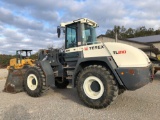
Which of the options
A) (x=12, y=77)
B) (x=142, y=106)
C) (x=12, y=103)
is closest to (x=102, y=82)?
(x=142, y=106)

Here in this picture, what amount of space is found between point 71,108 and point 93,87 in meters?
0.97

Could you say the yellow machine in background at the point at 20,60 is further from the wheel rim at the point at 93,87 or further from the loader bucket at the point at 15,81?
the wheel rim at the point at 93,87

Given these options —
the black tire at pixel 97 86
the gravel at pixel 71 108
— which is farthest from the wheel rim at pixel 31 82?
the black tire at pixel 97 86

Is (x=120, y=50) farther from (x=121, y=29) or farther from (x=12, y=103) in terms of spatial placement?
(x=121, y=29)

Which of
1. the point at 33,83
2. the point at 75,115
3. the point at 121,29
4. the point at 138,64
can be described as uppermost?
the point at 121,29

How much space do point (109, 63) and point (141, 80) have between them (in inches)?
41.3

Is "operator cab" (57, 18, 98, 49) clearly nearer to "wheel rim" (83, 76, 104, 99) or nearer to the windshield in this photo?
the windshield

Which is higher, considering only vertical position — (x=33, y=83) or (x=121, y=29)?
(x=121, y=29)

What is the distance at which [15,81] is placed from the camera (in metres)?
9.17

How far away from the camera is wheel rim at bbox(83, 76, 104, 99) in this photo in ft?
21.0

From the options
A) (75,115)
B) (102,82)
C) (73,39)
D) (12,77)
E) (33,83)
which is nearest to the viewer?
(75,115)

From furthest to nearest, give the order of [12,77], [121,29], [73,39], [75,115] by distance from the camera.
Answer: [121,29] → [12,77] → [73,39] → [75,115]

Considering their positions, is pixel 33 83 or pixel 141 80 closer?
pixel 141 80

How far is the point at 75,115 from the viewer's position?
5.91 metres
